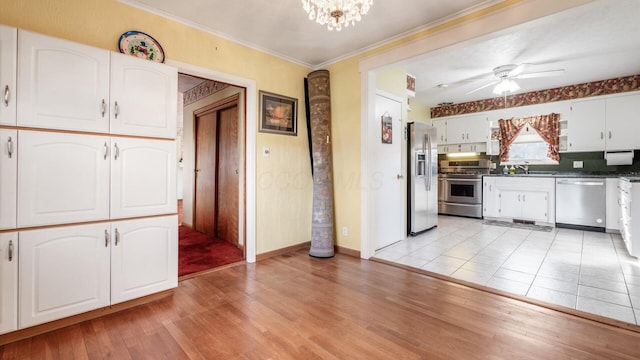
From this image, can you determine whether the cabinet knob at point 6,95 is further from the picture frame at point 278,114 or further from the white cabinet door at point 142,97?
the picture frame at point 278,114

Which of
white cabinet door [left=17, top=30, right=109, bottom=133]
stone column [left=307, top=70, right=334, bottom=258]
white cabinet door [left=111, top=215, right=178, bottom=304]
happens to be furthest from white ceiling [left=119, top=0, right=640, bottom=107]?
white cabinet door [left=111, top=215, right=178, bottom=304]

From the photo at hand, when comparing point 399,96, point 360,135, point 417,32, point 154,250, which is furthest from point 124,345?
point 399,96

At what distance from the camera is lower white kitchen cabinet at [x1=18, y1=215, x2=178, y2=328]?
1.75m

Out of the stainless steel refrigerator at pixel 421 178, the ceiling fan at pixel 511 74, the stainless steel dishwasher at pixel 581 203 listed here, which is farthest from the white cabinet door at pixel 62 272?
the stainless steel dishwasher at pixel 581 203

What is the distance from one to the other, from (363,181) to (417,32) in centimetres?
174

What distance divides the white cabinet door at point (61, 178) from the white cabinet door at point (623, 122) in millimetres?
7240

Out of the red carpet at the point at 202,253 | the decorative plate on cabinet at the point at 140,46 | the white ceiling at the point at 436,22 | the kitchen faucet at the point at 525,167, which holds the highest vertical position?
the white ceiling at the point at 436,22

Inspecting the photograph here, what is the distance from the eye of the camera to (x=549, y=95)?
17.4ft

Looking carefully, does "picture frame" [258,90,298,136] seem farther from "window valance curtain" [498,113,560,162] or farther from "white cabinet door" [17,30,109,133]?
"window valance curtain" [498,113,560,162]

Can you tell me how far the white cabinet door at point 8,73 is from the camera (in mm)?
1655

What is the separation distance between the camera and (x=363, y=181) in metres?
3.40

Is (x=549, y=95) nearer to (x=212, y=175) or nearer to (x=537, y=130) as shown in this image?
(x=537, y=130)

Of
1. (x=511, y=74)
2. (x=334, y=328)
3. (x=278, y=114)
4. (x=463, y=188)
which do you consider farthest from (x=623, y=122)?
(x=334, y=328)

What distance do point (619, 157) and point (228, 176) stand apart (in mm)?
6699
